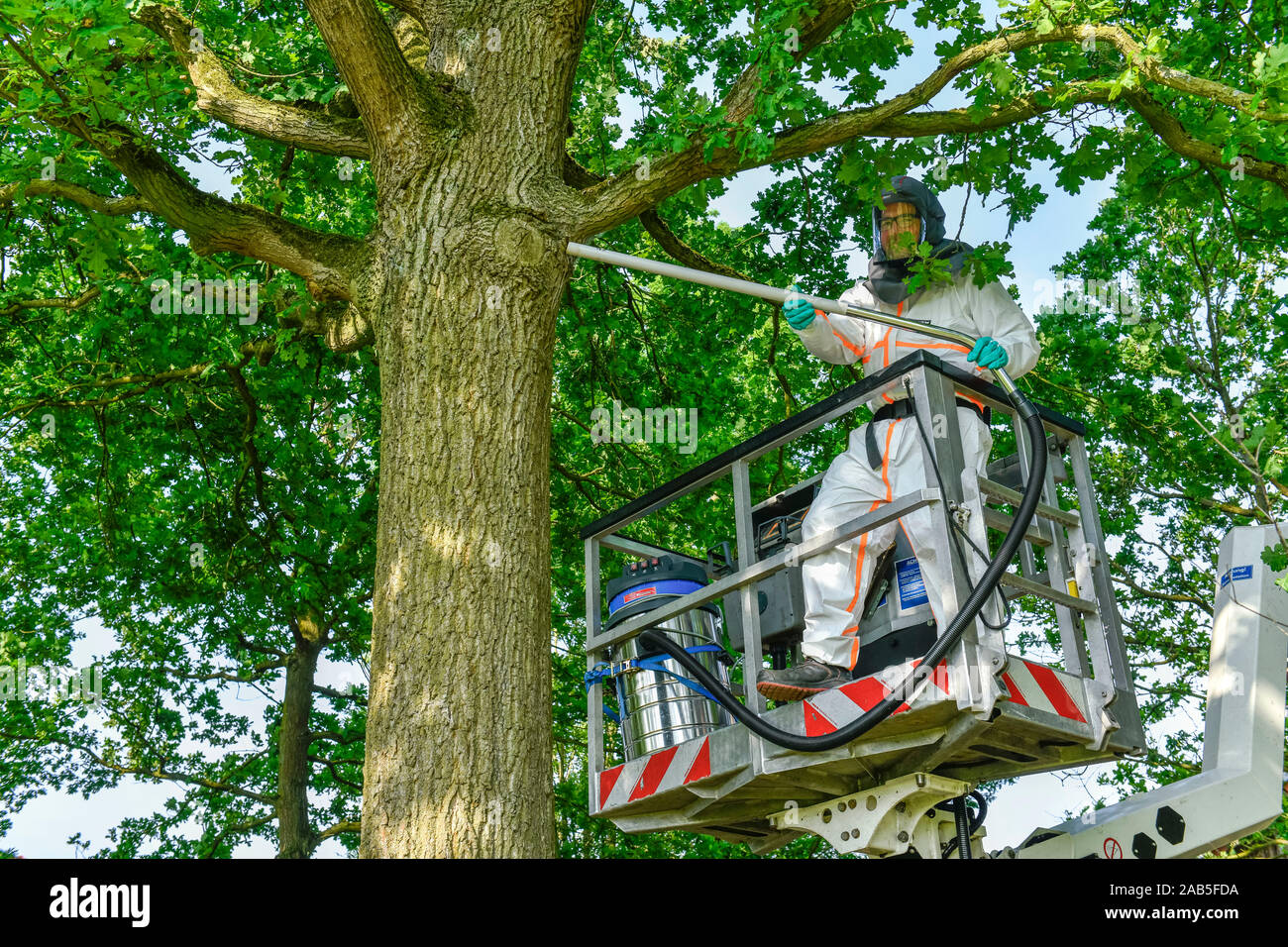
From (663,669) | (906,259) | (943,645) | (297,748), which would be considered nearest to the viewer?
(943,645)

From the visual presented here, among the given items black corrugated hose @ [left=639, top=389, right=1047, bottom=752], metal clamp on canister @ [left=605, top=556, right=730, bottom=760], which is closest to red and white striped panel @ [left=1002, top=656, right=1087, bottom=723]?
black corrugated hose @ [left=639, top=389, right=1047, bottom=752]

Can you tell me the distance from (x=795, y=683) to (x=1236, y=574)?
7.59 feet

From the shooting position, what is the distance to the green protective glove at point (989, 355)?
5.36 m

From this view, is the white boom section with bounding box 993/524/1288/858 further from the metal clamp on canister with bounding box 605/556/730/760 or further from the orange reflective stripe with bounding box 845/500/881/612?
the metal clamp on canister with bounding box 605/556/730/760

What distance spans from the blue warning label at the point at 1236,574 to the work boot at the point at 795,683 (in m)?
2.07

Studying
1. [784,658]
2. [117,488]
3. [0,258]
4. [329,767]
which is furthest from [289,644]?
[784,658]

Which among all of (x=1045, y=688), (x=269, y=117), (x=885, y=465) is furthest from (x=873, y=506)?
(x=269, y=117)

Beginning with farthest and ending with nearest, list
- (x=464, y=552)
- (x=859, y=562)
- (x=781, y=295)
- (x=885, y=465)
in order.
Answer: (x=781, y=295) < (x=885, y=465) < (x=859, y=562) < (x=464, y=552)

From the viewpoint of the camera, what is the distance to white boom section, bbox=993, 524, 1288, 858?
4.88m

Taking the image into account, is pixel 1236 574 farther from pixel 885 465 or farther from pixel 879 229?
pixel 879 229

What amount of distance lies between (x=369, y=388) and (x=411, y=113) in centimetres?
743

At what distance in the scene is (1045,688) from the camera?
477cm

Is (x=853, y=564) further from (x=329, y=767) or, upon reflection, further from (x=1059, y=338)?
(x=329, y=767)

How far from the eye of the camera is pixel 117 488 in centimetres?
1184
